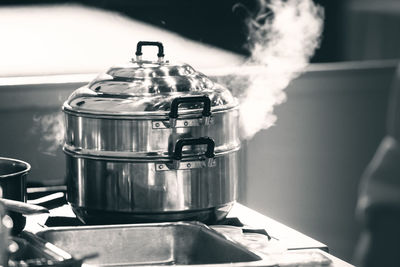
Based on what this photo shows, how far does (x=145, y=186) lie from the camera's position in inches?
65.3

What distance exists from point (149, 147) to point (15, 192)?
12.3 inches

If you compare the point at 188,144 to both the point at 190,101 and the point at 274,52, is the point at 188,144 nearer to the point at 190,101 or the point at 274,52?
the point at 190,101

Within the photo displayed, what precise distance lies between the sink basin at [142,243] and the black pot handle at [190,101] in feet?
0.74

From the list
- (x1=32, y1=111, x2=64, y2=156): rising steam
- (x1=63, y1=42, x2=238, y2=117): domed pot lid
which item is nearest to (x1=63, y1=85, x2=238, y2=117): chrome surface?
(x1=63, y1=42, x2=238, y2=117): domed pot lid

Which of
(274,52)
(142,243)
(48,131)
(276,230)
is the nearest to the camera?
(142,243)

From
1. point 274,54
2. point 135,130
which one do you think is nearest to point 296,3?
point 274,54

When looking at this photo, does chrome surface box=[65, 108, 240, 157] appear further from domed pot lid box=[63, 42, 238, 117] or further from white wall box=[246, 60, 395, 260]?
white wall box=[246, 60, 395, 260]

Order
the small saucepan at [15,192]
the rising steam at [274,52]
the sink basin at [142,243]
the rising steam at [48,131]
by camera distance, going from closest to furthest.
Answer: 1. the small saucepan at [15,192]
2. the sink basin at [142,243]
3. the rising steam at [48,131]
4. the rising steam at [274,52]

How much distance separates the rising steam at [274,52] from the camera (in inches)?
105

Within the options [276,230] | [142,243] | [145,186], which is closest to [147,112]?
[145,186]

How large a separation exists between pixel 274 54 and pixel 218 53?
20 cm

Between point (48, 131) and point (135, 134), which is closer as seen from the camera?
point (135, 134)

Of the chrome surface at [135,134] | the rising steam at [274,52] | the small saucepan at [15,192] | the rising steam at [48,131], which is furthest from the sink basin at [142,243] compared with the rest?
the rising steam at [274,52]

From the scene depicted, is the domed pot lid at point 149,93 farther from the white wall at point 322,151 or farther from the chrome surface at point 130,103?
the white wall at point 322,151
